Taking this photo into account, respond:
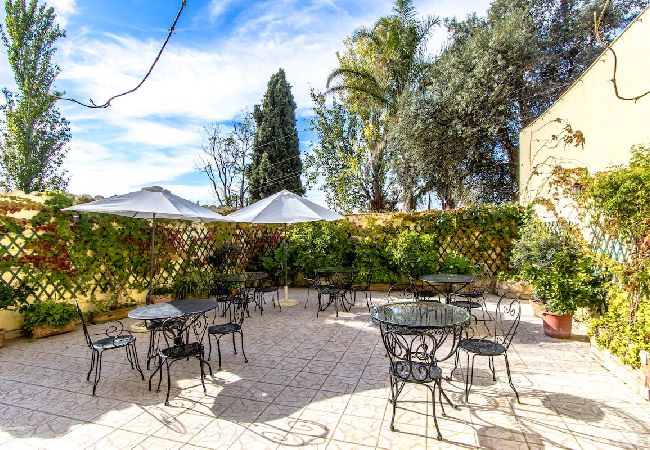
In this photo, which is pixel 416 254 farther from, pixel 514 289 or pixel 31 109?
pixel 31 109

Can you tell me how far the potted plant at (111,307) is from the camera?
577cm

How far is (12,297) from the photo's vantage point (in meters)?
4.66

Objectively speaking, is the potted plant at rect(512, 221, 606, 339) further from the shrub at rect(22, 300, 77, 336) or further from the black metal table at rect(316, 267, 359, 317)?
the shrub at rect(22, 300, 77, 336)

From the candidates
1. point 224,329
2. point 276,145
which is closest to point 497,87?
point 224,329

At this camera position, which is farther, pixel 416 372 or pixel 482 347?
pixel 482 347

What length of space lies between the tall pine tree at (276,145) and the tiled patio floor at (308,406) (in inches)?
505

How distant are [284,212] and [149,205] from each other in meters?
2.16

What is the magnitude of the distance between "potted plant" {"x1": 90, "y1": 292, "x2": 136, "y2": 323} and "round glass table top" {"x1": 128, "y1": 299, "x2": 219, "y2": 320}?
2.80m

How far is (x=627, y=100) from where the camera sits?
165 inches

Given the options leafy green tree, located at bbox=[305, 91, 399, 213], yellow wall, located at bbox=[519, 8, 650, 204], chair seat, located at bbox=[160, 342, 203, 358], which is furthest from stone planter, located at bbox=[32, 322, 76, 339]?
leafy green tree, located at bbox=[305, 91, 399, 213]

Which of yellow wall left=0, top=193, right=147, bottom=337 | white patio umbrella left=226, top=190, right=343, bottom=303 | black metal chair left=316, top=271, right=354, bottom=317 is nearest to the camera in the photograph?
yellow wall left=0, top=193, right=147, bottom=337

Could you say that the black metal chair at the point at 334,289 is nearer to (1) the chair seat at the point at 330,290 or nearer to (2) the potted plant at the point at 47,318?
(1) the chair seat at the point at 330,290

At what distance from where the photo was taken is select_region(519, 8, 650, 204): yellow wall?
394 cm

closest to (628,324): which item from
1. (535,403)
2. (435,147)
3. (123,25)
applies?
(535,403)
